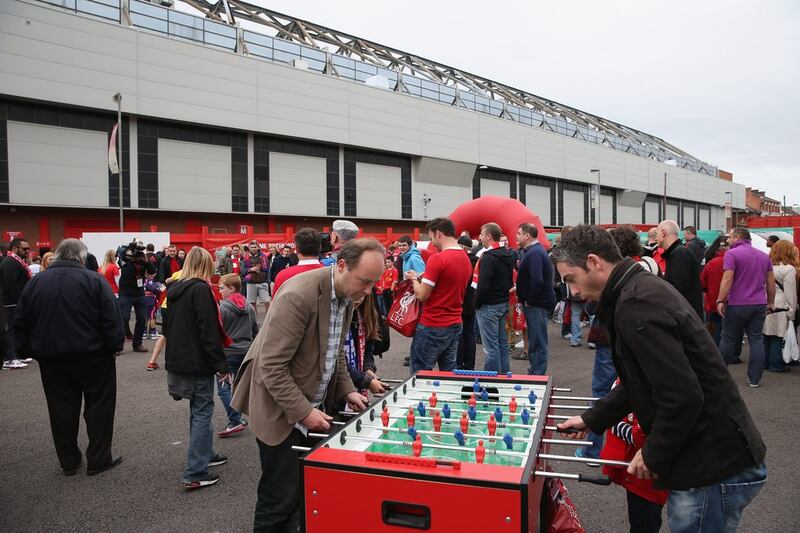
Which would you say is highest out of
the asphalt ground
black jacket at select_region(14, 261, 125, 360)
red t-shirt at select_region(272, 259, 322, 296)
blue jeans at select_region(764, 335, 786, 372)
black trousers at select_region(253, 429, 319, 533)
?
red t-shirt at select_region(272, 259, 322, 296)

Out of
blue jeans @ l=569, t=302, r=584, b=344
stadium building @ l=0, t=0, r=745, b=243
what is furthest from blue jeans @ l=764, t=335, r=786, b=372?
stadium building @ l=0, t=0, r=745, b=243

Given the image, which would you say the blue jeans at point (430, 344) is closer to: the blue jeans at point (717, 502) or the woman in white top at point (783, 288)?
the blue jeans at point (717, 502)

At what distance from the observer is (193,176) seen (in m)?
24.0

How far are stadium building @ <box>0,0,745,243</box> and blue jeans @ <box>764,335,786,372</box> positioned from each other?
901 inches

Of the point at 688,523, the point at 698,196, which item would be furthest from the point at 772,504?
the point at 698,196

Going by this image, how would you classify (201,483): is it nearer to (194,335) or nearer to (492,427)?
(194,335)

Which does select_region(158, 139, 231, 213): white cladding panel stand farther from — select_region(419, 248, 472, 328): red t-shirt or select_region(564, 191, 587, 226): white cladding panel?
select_region(564, 191, 587, 226): white cladding panel

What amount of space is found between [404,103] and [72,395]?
1136 inches

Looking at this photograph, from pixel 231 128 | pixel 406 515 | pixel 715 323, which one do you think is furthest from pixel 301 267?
pixel 231 128

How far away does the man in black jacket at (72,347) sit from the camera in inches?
165

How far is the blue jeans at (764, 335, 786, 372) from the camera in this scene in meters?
7.25

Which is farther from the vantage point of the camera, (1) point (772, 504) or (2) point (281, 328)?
(1) point (772, 504)

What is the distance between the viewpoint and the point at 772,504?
11.7 feet

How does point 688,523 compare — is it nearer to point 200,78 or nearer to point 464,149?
point 200,78
